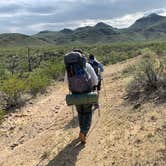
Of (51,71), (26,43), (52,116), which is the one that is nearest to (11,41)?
(26,43)

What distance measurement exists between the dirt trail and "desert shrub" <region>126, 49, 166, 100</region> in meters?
0.44

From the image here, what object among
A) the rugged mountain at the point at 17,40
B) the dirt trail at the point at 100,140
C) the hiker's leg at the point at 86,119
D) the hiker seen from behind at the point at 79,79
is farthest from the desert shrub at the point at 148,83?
the rugged mountain at the point at 17,40

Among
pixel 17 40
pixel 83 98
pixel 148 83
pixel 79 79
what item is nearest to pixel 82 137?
pixel 83 98

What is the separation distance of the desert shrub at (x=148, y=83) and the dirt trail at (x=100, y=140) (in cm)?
44

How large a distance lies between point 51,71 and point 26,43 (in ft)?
460

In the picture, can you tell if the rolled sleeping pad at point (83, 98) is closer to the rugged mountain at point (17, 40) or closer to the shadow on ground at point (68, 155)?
the shadow on ground at point (68, 155)

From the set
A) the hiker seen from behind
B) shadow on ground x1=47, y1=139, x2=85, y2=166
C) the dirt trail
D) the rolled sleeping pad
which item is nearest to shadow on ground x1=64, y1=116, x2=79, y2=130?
the dirt trail

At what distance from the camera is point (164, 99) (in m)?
9.75

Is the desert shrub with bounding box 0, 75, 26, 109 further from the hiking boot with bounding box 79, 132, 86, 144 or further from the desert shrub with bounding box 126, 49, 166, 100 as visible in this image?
the hiking boot with bounding box 79, 132, 86, 144

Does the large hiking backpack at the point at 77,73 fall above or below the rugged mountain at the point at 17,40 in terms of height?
below

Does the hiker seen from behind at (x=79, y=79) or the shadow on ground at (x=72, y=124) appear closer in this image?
the hiker seen from behind at (x=79, y=79)

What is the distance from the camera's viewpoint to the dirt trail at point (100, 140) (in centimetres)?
742

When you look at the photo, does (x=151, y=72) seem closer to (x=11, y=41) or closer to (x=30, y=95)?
(x=30, y=95)

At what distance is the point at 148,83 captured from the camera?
36.7 feet
